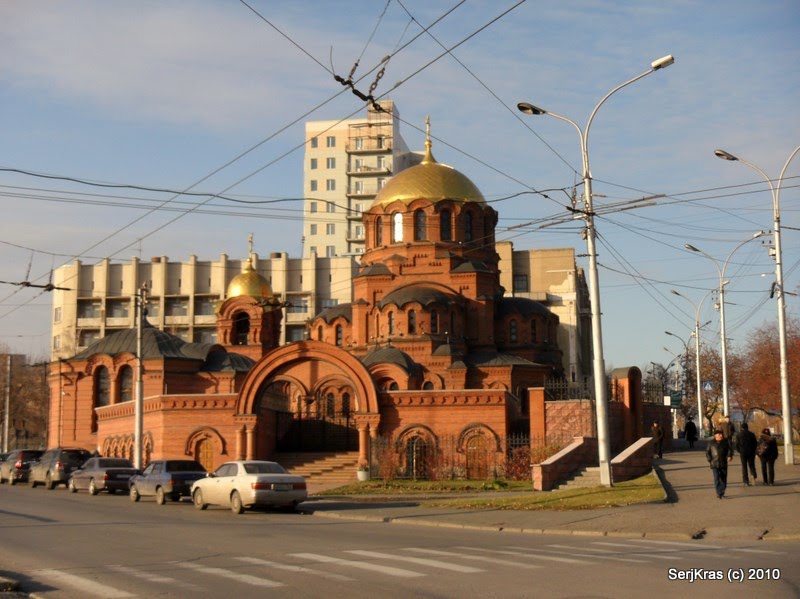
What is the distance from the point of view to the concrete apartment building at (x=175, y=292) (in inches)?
3378

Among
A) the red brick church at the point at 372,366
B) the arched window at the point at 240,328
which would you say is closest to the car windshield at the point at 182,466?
the red brick church at the point at 372,366

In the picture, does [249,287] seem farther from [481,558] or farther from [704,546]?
[481,558]

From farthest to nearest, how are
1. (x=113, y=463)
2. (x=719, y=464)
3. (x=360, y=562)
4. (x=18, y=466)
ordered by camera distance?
(x=18, y=466), (x=113, y=463), (x=719, y=464), (x=360, y=562)

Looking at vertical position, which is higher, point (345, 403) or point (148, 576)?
point (345, 403)

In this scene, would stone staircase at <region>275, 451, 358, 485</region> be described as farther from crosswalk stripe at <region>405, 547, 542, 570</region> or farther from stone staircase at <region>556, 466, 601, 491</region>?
crosswalk stripe at <region>405, 547, 542, 570</region>

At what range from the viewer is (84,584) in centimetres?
1073

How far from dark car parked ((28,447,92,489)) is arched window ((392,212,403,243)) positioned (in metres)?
20.4

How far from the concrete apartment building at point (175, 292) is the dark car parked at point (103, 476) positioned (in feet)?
180

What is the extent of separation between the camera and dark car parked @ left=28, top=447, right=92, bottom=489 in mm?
33156

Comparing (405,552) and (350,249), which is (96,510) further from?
(350,249)

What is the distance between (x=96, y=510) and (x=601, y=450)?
1139 cm

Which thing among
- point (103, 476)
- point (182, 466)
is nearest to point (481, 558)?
point (182, 466)

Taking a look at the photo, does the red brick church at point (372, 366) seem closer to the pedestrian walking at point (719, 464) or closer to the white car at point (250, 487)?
the white car at point (250, 487)

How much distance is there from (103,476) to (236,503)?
9179 millimetres
